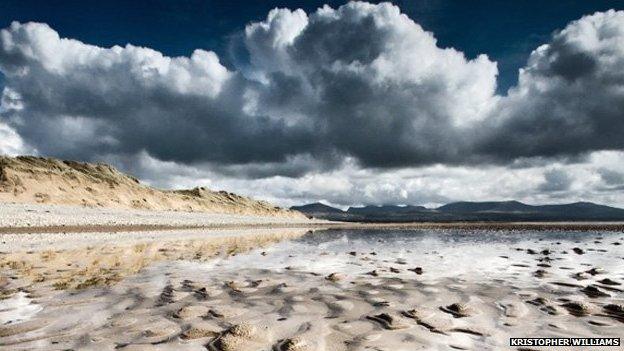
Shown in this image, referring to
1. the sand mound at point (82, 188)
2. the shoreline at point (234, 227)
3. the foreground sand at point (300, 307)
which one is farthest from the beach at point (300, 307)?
the sand mound at point (82, 188)

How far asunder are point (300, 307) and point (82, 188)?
82739 mm

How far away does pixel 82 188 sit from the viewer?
76.6 meters

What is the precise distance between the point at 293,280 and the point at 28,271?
8340 mm

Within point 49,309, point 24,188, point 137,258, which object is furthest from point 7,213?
point 49,309

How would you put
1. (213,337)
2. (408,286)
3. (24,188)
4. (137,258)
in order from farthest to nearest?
(24,188), (137,258), (408,286), (213,337)

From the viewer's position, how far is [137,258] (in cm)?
1577

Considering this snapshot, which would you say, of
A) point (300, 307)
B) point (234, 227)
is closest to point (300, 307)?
point (300, 307)

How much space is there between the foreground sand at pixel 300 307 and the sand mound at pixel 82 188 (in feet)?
191

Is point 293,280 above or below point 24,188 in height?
below

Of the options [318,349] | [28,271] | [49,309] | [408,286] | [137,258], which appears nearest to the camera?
[318,349]

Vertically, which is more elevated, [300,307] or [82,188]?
[82,188]

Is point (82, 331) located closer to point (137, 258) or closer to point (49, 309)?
point (49, 309)

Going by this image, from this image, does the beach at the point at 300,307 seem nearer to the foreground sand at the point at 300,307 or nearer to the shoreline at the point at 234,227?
the foreground sand at the point at 300,307

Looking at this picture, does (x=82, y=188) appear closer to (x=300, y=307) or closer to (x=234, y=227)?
(x=234, y=227)
